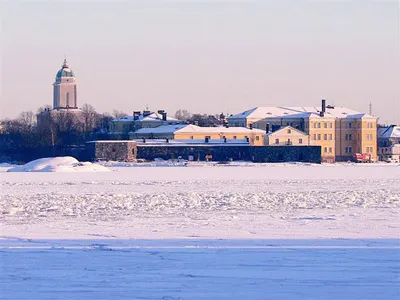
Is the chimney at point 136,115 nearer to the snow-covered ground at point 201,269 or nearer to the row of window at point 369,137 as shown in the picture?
the row of window at point 369,137

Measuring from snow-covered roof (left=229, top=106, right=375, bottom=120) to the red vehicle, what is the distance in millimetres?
5357

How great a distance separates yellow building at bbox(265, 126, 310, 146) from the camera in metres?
81.4

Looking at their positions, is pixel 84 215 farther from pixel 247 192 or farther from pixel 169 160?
pixel 169 160

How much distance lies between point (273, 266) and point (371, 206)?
27.7 ft

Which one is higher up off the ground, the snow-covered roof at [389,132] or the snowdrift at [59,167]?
the snow-covered roof at [389,132]

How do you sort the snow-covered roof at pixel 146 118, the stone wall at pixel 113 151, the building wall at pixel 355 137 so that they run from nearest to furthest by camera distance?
the stone wall at pixel 113 151 → the building wall at pixel 355 137 → the snow-covered roof at pixel 146 118

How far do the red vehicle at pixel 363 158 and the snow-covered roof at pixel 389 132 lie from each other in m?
9.60

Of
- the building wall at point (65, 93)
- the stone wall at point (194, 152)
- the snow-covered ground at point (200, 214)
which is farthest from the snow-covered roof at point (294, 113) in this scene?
the snow-covered ground at point (200, 214)

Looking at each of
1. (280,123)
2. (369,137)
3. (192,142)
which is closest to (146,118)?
(280,123)

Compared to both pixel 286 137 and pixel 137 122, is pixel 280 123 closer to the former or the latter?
pixel 286 137

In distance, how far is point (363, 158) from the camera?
82812mm

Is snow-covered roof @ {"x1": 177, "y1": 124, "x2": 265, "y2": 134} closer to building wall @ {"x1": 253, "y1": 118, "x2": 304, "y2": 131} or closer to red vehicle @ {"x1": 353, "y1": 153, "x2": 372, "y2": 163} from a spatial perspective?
building wall @ {"x1": 253, "y1": 118, "x2": 304, "y2": 131}

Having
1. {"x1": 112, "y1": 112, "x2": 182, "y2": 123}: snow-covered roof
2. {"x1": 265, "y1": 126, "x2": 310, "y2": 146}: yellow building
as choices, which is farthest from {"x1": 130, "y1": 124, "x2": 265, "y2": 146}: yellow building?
{"x1": 112, "y1": 112, "x2": 182, "y2": 123}: snow-covered roof

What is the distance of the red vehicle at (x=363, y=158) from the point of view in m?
82.2
